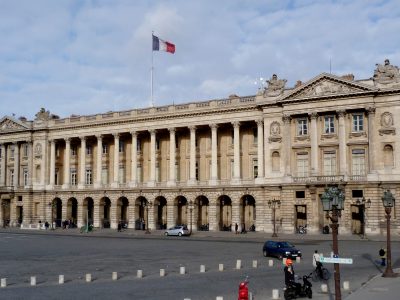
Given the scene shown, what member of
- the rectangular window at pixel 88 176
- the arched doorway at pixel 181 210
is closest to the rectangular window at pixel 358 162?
the arched doorway at pixel 181 210

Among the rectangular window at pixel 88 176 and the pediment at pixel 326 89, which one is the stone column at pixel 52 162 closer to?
the rectangular window at pixel 88 176

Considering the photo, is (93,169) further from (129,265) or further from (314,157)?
(129,265)

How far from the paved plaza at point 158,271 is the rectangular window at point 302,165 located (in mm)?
20339

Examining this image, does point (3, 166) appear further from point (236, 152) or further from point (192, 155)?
point (236, 152)

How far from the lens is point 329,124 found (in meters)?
71.6

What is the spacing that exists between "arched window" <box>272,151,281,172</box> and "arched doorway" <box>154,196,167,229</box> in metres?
20.2

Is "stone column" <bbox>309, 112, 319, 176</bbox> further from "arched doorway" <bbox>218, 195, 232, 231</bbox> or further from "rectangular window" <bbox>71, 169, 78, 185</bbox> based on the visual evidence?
"rectangular window" <bbox>71, 169, 78, 185</bbox>

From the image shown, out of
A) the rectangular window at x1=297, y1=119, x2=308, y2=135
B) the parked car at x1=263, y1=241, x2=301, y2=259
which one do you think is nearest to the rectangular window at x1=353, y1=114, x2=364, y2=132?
the rectangular window at x1=297, y1=119, x2=308, y2=135

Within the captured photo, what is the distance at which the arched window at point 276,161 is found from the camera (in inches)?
2936

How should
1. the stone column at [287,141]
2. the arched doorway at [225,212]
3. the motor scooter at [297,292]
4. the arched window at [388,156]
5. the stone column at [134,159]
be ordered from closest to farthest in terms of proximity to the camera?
the motor scooter at [297,292] → the arched window at [388,156] → the stone column at [287,141] → the arched doorway at [225,212] → the stone column at [134,159]

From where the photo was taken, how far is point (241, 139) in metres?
81.2

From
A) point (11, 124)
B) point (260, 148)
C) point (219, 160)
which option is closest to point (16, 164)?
point (11, 124)

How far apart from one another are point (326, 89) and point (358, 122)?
5.67m

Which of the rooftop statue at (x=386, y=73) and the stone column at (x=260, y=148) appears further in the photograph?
the stone column at (x=260, y=148)
